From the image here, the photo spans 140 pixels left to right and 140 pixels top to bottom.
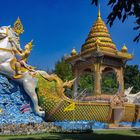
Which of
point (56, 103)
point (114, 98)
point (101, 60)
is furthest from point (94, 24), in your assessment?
point (56, 103)

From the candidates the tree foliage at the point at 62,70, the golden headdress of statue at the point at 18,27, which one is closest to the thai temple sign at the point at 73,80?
the golden headdress of statue at the point at 18,27

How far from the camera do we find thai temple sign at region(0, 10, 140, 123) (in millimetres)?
19078

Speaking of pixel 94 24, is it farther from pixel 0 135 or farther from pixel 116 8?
pixel 116 8

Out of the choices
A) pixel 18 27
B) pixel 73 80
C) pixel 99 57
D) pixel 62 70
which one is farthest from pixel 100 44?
pixel 62 70

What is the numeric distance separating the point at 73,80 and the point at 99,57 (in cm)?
402

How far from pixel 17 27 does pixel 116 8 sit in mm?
11710

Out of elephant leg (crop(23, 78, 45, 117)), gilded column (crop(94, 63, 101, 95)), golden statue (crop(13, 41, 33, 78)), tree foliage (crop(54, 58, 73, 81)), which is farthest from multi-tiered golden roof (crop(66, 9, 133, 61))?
tree foliage (crop(54, 58, 73, 81))

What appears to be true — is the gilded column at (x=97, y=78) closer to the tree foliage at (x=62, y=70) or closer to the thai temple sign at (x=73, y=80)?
the thai temple sign at (x=73, y=80)

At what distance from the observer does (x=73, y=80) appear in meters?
21.6

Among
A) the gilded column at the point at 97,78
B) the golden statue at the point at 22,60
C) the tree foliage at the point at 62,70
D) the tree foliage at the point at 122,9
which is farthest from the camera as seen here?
the tree foliage at the point at 62,70

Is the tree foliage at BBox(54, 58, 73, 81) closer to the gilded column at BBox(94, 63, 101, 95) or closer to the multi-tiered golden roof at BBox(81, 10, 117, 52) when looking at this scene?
the multi-tiered golden roof at BBox(81, 10, 117, 52)

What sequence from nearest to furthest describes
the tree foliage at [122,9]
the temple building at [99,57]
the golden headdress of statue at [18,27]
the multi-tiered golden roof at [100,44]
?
1. the tree foliage at [122,9]
2. the golden headdress of statue at [18,27]
3. the temple building at [99,57]
4. the multi-tiered golden roof at [100,44]

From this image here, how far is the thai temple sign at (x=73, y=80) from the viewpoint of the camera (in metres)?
19.1

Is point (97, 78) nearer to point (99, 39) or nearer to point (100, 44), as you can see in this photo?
point (100, 44)
